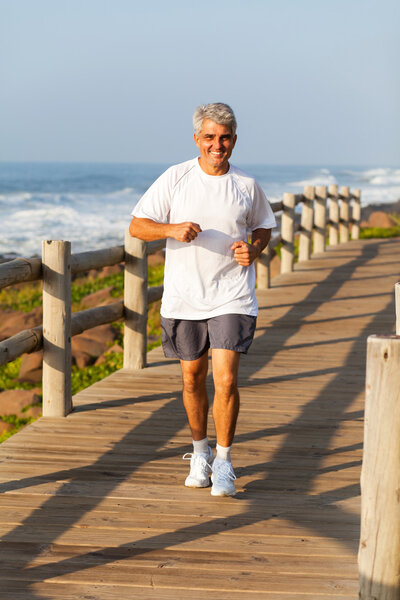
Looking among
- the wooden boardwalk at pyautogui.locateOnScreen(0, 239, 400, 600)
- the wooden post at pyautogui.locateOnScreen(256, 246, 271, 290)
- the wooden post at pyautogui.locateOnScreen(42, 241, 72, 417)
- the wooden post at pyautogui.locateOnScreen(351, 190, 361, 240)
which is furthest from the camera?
the wooden post at pyautogui.locateOnScreen(351, 190, 361, 240)

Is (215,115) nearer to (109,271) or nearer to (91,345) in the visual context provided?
(91,345)

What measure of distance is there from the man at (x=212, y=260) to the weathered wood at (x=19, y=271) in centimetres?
116

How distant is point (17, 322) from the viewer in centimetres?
1338

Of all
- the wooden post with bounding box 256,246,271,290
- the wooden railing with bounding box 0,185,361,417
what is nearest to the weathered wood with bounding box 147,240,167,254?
the wooden railing with bounding box 0,185,361,417

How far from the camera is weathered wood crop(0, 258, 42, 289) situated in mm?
5145

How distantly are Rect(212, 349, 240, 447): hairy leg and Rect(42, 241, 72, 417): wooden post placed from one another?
1694mm

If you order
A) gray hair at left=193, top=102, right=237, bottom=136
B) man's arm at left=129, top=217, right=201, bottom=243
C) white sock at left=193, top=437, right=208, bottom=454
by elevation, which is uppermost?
gray hair at left=193, top=102, right=237, bottom=136

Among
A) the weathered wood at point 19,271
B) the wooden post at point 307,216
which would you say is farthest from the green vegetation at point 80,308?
the wooden post at point 307,216

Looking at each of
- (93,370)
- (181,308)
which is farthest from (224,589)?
(93,370)

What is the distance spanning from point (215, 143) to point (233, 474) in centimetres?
160

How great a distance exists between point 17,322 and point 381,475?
1132 cm

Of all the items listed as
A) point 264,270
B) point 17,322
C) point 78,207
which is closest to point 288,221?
point 264,270

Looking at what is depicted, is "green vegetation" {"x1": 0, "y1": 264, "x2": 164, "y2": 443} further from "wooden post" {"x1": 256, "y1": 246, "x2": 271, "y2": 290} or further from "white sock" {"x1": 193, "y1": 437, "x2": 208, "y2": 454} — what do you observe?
"white sock" {"x1": 193, "y1": 437, "x2": 208, "y2": 454}

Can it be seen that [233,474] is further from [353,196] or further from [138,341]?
[353,196]
